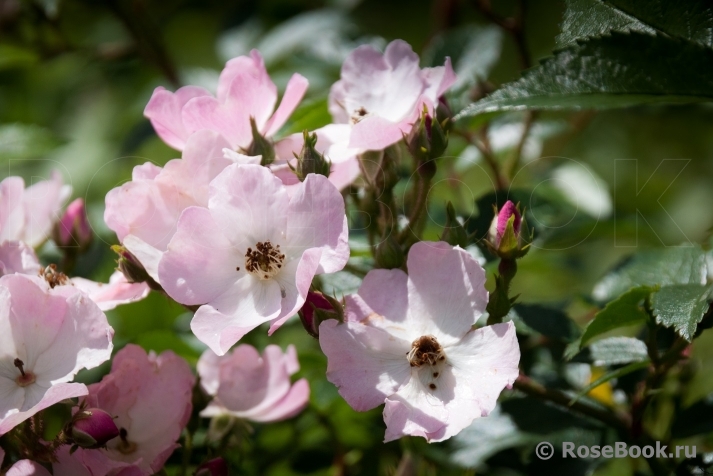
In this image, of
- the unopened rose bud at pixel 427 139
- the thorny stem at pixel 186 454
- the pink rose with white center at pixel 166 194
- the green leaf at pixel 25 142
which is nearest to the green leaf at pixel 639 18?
the unopened rose bud at pixel 427 139

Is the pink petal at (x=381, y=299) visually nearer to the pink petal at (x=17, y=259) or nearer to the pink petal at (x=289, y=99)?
the pink petal at (x=289, y=99)

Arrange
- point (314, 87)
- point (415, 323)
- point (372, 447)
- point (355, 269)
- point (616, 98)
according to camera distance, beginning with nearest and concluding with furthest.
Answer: point (616, 98) < point (415, 323) < point (355, 269) < point (372, 447) < point (314, 87)

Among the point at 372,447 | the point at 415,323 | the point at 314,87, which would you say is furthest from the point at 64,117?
the point at 415,323

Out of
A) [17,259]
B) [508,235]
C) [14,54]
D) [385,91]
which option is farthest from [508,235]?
[14,54]

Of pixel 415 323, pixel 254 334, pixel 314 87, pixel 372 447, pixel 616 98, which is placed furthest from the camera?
pixel 314 87

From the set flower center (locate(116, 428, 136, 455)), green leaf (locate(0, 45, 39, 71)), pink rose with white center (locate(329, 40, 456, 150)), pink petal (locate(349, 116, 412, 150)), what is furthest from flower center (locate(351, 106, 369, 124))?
green leaf (locate(0, 45, 39, 71))

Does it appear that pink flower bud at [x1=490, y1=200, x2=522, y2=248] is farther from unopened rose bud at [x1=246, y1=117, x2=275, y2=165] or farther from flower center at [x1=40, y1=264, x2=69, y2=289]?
flower center at [x1=40, y1=264, x2=69, y2=289]

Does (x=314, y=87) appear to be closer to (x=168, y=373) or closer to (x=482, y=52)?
(x=482, y=52)

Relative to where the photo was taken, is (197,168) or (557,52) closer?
(557,52)
